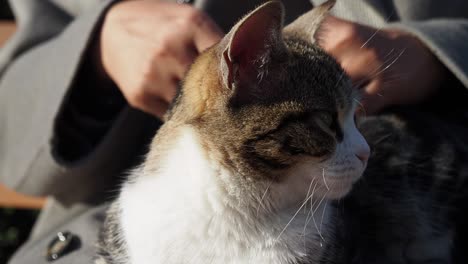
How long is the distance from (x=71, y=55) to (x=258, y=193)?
581mm

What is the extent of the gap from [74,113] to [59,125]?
5cm

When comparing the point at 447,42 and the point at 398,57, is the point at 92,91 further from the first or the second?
the point at 447,42

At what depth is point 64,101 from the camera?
121 cm

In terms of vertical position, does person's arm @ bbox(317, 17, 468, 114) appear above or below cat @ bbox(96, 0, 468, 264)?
A: below

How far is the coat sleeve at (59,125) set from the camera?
4.00 ft

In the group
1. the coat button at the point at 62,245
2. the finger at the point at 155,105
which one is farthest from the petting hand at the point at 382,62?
the coat button at the point at 62,245

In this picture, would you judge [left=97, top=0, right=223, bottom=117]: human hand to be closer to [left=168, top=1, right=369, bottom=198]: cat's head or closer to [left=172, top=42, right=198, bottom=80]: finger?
[left=172, top=42, right=198, bottom=80]: finger

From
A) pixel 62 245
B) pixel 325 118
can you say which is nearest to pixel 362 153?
pixel 325 118

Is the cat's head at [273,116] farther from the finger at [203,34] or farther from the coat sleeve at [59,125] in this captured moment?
the coat sleeve at [59,125]

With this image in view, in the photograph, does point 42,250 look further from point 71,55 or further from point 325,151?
point 325,151

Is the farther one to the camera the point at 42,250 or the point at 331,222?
the point at 42,250

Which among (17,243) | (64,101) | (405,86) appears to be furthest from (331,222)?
(17,243)

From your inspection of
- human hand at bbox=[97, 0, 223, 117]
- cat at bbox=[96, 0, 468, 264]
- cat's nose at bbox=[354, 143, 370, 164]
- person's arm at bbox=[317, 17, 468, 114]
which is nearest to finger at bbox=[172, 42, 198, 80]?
human hand at bbox=[97, 0, 223, 117]

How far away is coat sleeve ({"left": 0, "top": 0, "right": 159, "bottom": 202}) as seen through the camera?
47.9 inches
